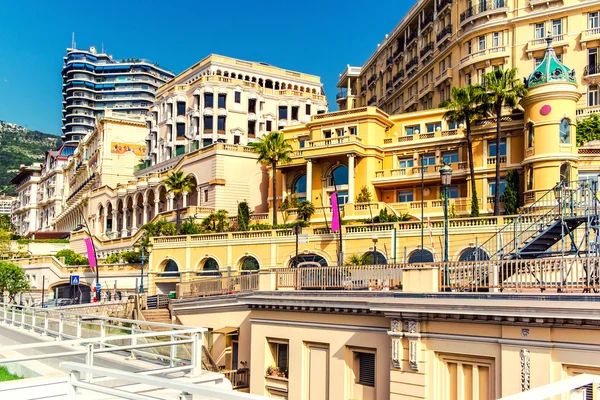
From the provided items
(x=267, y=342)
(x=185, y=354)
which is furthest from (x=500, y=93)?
(x=185, y=354)

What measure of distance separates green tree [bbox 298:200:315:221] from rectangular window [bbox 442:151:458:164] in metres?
11.6

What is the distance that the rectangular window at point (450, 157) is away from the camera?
51.0 meters

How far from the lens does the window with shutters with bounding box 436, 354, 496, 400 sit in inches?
595

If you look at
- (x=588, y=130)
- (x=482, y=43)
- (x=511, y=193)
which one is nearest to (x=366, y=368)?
(x=511, y=193)

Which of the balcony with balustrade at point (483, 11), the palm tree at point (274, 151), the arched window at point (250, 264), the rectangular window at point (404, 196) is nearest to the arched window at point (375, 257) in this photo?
the arched window at point (250, 264)

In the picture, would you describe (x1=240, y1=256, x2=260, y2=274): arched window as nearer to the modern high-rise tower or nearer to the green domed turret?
the green domed turret

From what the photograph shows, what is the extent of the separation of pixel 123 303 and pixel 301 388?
25.0 m

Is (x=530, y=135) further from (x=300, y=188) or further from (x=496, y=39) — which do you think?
(x=300, y=188)

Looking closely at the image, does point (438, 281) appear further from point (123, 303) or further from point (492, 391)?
point (123, 303)

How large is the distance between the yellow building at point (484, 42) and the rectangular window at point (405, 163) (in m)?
10.3

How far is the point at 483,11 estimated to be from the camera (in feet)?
188

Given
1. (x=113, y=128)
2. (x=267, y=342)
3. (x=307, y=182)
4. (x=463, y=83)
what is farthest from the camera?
(x=113, y=128)

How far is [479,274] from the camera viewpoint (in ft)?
55.4

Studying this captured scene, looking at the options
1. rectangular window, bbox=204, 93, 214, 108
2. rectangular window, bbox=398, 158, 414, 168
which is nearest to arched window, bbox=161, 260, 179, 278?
rectangular window, bbox=398, 158, 414, 168
